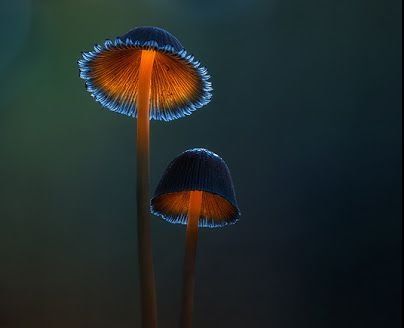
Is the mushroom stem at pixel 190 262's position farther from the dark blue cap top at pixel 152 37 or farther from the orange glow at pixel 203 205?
the dark blue cap top at pixel 152 37

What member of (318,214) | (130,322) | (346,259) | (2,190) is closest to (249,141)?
(318,214)

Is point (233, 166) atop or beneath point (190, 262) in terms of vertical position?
atop

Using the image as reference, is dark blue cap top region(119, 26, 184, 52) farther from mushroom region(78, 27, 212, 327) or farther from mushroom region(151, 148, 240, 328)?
mushroom region(151, 148, 240, 328)

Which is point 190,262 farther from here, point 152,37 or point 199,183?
point 152,37

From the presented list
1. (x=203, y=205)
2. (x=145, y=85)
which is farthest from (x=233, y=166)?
(x=145, y=85)

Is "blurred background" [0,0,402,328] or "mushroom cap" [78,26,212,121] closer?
"mushroom cap" [78,26,212,121]

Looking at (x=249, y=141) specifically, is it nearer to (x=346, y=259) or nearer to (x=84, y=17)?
(x=346, y=259)

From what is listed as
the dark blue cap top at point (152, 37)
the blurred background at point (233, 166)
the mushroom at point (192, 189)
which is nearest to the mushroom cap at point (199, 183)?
the mushroom at point (192, 189)

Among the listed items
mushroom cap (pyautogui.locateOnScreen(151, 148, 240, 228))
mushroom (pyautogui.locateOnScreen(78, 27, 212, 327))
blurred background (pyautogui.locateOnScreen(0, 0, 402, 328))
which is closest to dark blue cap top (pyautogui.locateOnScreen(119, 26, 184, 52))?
mushroom (pyautogui.locateOnScreen(78, 27, 212, 327))
